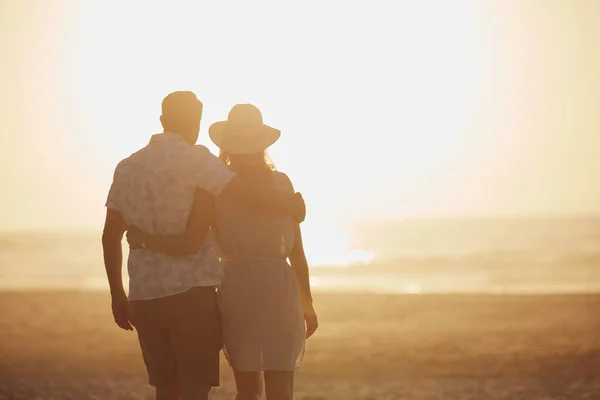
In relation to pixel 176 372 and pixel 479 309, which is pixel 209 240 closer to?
pixel 176 372

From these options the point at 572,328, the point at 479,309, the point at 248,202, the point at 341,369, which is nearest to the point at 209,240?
the point at 248,202

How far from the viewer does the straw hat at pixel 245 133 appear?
559 cm

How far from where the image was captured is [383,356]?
13.5 meters

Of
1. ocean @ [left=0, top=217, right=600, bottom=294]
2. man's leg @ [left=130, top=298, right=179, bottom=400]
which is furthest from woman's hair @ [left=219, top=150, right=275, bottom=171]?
ocean @ [left=0, top=217, right=600, bottom=294]

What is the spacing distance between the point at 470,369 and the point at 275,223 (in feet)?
23.9

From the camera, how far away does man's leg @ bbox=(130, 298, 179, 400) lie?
5.18 m

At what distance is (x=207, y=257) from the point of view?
521 centimetres

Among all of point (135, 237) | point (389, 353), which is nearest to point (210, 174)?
point (135, 237)

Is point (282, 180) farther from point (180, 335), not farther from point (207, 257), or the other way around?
point (180, 335)

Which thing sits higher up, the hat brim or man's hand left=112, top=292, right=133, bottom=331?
the hat brim

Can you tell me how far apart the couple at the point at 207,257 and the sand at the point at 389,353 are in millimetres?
4818

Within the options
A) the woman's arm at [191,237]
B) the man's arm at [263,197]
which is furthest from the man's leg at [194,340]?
the man's arm at [263,197]

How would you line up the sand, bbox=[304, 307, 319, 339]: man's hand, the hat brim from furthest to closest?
1. the sand
2. bbox=[304, 307, 319, 339]: man's hand
3. the hat brim

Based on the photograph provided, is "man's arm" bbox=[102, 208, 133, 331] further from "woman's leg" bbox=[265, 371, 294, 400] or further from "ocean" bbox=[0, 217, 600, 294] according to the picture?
"ocean" bbox=[0, 217, 600, 294]
